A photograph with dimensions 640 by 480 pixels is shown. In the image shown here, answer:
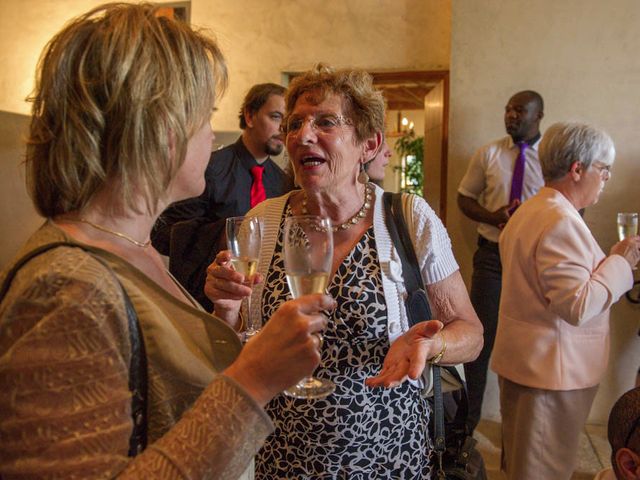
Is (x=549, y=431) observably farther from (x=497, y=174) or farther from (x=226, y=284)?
(x=497, y=174)

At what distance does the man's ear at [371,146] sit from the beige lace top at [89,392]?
44.3 inches

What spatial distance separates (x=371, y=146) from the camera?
184cm

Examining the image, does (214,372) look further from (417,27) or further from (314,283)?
(417,27)

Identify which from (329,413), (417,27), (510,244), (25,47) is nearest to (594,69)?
(417,27)

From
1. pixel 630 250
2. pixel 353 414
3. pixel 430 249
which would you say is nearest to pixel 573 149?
pixel 630 250

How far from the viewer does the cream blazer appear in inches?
83.3

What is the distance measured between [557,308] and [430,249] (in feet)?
2.73

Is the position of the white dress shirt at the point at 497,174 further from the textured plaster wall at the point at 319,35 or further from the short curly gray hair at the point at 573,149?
the short curly gray hair at the point at 573,149

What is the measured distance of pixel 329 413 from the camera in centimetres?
150

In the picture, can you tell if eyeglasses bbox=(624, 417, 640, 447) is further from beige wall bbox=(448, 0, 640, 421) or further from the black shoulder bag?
beige wall bbox=(448, 0, 640, 421)

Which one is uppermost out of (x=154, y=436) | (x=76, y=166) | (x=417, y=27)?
(x=417, y=27)

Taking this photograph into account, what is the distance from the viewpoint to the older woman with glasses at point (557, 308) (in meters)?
2.14

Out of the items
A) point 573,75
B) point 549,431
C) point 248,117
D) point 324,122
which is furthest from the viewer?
point 573,75

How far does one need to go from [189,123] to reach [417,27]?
4.53 m
